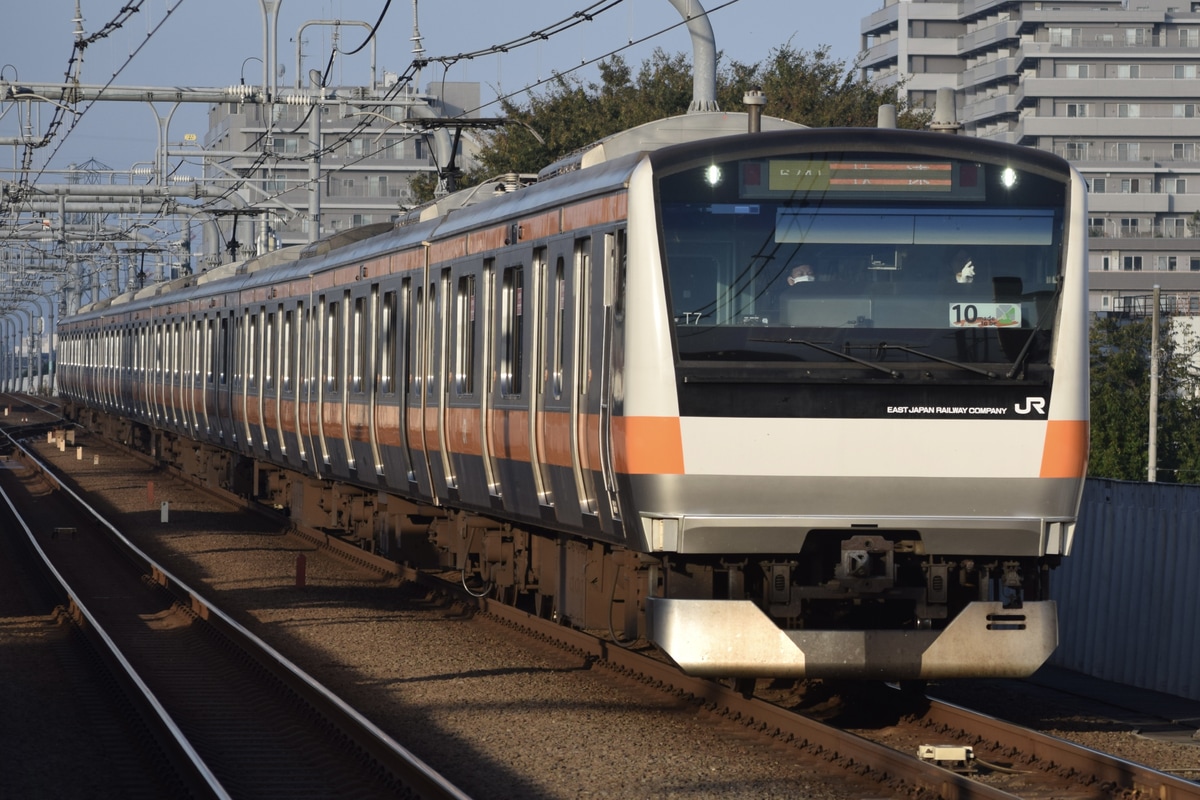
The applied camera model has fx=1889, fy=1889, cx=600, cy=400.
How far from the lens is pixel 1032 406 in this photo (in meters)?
9.77

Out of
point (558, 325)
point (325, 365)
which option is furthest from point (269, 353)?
point (558, 325)

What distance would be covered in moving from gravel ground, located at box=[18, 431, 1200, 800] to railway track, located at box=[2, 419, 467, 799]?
1.03 feet

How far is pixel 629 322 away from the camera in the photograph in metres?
9.80

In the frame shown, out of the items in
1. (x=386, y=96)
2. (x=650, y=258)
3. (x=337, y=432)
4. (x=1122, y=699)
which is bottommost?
(x=1122, y=699)

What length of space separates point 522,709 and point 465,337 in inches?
135

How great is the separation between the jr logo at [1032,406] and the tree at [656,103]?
36523mm

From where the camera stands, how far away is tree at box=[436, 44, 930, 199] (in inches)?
1833

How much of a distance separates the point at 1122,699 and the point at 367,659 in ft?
17.7

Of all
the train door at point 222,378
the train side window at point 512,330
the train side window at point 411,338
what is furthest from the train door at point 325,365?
the train door at point 222,378

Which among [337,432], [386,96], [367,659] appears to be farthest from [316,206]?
[367,659]

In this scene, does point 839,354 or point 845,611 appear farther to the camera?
point 845,611

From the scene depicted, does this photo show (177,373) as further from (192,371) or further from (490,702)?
(490,702)

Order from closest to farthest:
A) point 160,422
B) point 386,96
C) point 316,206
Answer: point 386,96 < point 316,206 < point 160,422

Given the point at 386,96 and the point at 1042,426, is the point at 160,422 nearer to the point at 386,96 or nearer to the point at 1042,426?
the point at 386,96
